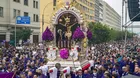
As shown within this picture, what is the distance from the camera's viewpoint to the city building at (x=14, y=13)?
3894cm

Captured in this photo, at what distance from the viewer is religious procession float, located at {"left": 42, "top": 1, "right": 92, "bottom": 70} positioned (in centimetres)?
1814

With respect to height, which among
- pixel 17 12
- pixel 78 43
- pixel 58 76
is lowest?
pixel 58 76

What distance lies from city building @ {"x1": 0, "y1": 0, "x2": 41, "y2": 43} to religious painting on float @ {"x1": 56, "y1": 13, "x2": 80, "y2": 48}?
19.9m

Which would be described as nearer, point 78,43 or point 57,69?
point 57,69

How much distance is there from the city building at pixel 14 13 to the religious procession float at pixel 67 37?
19996 mm

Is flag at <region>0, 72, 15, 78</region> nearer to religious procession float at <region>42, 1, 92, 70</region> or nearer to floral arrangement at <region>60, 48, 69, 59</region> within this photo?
religious procession float at <region>42, 1, 92, 70</region>

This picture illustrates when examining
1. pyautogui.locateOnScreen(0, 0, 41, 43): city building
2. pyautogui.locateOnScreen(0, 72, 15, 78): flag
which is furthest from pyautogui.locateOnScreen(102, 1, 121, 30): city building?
pyautogui.locateOnScreen(0, 72, 15, 78): flag

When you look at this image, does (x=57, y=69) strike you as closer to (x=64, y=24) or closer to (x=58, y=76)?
(x=58, y=76)

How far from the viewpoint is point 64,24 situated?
1992 cm

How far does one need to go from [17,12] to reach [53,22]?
23.8m

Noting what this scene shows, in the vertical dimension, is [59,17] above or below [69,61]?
above

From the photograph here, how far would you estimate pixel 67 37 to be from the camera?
65.1 ft

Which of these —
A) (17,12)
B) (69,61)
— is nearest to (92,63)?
(69,61)

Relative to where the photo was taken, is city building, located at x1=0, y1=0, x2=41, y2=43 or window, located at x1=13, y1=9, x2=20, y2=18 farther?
window, located at x1=13, y1=9, x2=20, y2=18
